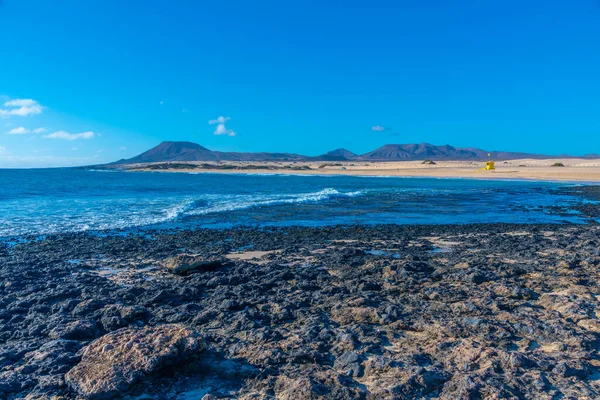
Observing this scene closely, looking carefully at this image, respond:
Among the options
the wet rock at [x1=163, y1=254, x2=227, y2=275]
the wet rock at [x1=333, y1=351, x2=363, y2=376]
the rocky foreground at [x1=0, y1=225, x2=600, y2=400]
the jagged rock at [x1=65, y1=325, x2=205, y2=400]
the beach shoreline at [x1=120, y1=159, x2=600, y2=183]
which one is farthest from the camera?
the beach shoreline at [x1=120, y1=159, x2=600, y2=183]

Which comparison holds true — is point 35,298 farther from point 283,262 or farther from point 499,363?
point 499,363

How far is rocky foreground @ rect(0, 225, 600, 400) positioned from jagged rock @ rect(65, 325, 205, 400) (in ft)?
0.04

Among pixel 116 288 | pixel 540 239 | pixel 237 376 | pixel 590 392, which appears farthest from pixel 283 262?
pixel 540 239

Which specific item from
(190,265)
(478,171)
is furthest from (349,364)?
(478,171)

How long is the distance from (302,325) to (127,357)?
2.31 meters

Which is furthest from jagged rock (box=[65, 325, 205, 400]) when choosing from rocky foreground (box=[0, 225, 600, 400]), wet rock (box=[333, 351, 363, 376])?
wet rock (box=[333, 351, 363, 376])

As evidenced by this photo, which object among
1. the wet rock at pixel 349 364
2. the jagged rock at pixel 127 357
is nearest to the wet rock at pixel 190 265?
the jagged rock at pixel 127 357

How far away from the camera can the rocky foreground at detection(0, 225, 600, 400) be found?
398 centimetres

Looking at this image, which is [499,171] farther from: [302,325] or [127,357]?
[127,357]

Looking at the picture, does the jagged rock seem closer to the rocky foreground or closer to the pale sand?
the rocky foreground

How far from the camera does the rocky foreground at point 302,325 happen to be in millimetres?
3979

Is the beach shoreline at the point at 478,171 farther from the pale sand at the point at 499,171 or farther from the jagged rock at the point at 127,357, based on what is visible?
the jagged rock at the point at 127,357

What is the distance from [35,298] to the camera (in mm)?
6719

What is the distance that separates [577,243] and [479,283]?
608cm
